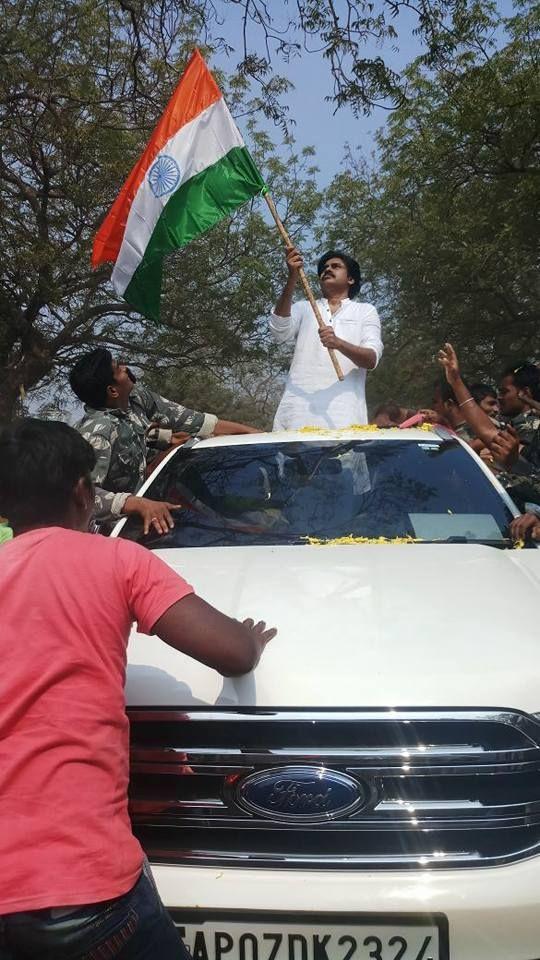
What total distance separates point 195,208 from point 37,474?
3.83 metres

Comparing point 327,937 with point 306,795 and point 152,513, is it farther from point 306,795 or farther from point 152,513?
point 152,513

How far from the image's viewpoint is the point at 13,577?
173 centimetres

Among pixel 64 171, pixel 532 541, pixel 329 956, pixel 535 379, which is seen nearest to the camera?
pixel 329 956

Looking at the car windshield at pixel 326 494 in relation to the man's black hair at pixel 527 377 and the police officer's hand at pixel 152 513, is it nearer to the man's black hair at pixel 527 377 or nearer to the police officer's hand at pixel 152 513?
the police officer's hand at pixel 152 513

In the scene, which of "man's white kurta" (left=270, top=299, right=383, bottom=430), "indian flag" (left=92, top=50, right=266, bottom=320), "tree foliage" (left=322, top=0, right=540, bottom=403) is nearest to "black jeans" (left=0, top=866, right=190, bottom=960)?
"man's white kurta" (left=270, top=299, right=383, bottom=430)

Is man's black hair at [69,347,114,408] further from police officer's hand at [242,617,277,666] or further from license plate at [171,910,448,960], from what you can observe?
license plate at [171,910,448,960]

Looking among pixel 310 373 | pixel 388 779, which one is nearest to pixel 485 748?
pixel 388 779

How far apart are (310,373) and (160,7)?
129 inches

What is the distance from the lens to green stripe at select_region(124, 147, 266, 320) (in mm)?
5320

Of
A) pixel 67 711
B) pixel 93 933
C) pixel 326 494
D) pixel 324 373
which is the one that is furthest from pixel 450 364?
pixel 93 933

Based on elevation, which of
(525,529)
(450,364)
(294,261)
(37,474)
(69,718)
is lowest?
(69,718)

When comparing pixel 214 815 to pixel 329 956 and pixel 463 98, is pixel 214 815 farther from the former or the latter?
pixel 463 98

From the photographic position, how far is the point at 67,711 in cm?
167

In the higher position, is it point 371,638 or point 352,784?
point 371,638
